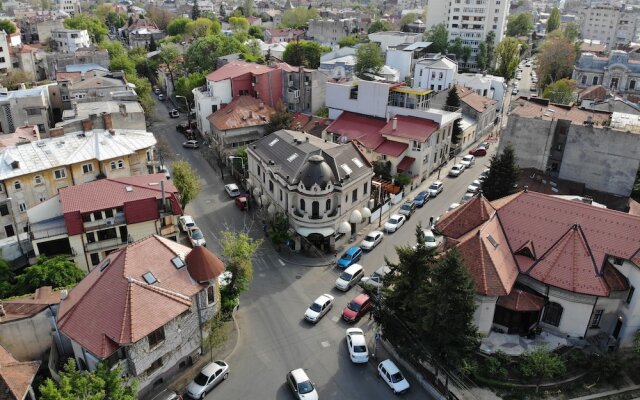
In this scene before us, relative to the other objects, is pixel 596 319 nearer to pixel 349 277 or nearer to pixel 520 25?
pixel 349 277

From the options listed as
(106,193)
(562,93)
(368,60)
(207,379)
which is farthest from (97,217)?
(562,93)

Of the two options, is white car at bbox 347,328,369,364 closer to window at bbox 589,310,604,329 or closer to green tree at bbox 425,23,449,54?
window at bbox 589,310,604,329

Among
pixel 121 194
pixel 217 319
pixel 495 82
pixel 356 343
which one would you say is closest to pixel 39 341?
pixel 217 319

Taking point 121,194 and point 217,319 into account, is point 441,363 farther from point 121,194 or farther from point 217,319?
point 121,194

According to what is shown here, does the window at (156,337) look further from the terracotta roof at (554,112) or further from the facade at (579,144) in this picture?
the terracotta roof at (554,112)

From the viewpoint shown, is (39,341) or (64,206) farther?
(64,206)

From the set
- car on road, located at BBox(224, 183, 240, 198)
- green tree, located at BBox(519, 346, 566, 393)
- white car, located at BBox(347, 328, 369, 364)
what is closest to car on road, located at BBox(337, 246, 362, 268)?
white car, located at BBox(347, 328, 369, 364)
